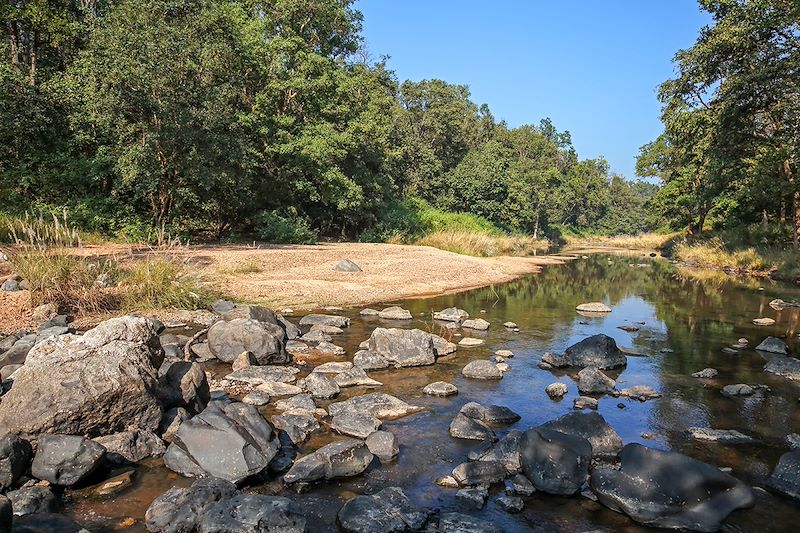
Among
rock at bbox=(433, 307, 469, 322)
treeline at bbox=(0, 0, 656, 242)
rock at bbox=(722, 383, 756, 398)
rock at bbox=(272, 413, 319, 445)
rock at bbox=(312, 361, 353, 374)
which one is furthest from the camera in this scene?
treeline at bbox=(0, 0, 656, 242)

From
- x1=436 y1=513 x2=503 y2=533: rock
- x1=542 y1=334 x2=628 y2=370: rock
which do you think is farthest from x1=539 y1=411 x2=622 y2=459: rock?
x1=542 y1=334 x2=628 y2=370: rock

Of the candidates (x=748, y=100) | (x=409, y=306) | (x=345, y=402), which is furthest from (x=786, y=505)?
(x=748, y=100)

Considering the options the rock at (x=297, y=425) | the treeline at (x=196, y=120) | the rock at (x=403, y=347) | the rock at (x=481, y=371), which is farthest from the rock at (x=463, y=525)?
the treeline at (x=196, y=120)

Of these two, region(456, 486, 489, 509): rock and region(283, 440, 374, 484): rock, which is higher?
region(283, 440, 374, 484): rock

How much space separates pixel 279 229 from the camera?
90.9ft

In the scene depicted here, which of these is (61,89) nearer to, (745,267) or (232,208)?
(232,208)

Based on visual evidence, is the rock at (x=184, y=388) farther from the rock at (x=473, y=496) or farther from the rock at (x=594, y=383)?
the rock at (x=594, y=383)

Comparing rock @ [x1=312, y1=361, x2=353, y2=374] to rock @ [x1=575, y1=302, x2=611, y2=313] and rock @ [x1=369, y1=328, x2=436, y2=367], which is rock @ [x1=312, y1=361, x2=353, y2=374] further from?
rock @ [x1=575, y1=302, x2=611, y2=313]

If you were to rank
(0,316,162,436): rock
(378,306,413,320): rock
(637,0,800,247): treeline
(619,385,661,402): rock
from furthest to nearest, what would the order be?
(637,0,800,247): treeline, (378,306,413,320): rock, (619,385,661,402): rock, (0,316,162,436): rock

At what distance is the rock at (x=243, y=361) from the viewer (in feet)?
28.8

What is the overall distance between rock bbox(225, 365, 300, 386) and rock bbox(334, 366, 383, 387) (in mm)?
715

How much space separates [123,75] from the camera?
19312 millimetres

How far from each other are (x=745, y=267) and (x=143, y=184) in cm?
2969

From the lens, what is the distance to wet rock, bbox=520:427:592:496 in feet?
17.5
